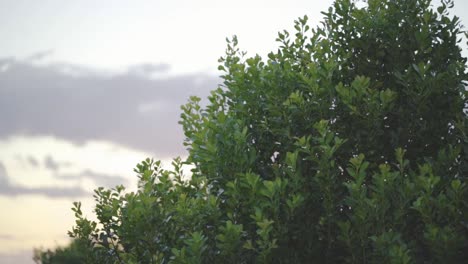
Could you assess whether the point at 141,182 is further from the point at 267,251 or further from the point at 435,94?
the point at 435,94

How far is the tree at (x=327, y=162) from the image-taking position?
7805mm

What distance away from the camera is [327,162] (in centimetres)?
794

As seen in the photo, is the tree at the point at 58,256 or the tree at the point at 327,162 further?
the tree at the point at 58,256

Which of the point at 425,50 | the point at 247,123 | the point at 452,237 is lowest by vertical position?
the point at 452,237

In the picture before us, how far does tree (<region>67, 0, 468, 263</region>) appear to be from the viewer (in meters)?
7.80

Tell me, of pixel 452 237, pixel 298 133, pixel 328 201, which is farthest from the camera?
pixel 298 133

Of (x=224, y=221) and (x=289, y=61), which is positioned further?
(x=289, y=61)

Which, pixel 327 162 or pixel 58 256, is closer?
pixel 327 162

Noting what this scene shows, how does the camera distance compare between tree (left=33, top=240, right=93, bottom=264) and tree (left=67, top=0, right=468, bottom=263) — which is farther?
tree (left=33, top=240, right=93, bottom=264)

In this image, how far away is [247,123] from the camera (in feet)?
30.2

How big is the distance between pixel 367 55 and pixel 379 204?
105 inches

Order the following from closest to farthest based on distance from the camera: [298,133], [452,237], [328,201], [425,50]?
[452,237]
[328,201]
[298,133]
[425,50]

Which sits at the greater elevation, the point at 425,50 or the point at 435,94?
the point at 425,50

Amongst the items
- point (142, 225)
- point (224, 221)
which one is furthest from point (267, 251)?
point (142, 225)
